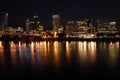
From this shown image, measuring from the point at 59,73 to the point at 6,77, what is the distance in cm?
287

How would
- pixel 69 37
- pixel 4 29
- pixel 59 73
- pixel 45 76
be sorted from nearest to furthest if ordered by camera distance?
pixel 45 76 < pixel 59 73 < pixel 4 29 < pixel 69 37

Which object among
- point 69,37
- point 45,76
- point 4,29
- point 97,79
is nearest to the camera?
point 97,79

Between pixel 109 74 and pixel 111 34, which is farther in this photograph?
pixel 111 34

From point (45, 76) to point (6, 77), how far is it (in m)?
1.91

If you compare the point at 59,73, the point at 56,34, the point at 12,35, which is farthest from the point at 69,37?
the point at 59,73

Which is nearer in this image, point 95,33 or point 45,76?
point 45,76

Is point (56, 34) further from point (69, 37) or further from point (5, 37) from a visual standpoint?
point (5, 37)

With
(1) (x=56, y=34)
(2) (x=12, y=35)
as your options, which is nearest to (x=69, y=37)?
(1) (x=56, y=34)

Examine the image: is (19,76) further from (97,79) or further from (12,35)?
(12,35)

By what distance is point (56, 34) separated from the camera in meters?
138

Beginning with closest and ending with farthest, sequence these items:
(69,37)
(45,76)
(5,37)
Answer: (45,76), (5,37), (69,37)

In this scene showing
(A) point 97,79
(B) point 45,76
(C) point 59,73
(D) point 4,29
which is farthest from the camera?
(D) point 4,29

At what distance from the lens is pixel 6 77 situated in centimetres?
1404

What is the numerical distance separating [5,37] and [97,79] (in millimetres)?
99563
